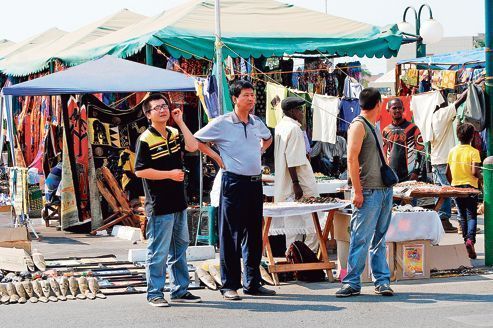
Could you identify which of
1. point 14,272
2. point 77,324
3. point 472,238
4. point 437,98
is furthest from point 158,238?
point 437,98

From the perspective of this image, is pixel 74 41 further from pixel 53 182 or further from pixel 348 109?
pixel 348 109

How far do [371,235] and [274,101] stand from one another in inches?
231

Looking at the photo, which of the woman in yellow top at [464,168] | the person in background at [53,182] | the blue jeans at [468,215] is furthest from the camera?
the person in background at [53,182]

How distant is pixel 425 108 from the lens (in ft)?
51.8

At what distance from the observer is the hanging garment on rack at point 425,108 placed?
51.2 feet

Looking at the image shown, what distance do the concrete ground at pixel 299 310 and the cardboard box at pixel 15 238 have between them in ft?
7.92

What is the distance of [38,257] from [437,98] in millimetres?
8032

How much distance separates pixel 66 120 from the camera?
15.1 meters

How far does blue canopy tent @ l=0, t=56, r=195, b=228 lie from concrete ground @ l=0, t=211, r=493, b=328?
14.7 ft

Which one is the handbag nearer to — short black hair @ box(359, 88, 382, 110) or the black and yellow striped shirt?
short black hair @ box(359, 88, 382, 110)

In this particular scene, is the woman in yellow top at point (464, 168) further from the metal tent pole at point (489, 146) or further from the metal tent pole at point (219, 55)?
the metal tent pole at point (219, 55)

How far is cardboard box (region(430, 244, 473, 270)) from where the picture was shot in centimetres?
1023

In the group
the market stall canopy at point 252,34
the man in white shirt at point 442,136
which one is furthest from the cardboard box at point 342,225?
the man in white shirt at point 442,136

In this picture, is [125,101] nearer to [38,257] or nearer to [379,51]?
[379,51]
